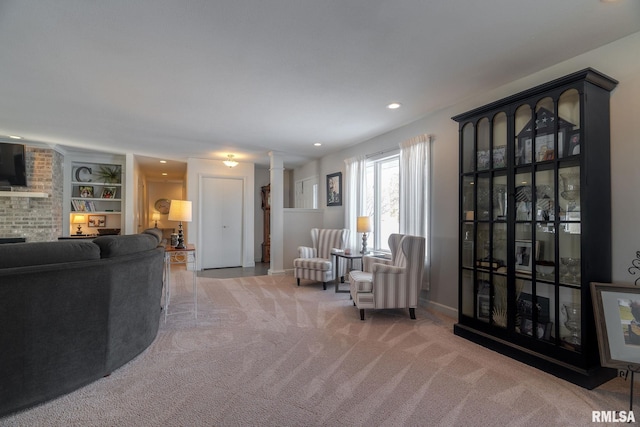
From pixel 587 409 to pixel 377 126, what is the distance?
11.9 ft

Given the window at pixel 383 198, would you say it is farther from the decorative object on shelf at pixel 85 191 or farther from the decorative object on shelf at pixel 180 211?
the decorative object on shelf at pixel 85 191

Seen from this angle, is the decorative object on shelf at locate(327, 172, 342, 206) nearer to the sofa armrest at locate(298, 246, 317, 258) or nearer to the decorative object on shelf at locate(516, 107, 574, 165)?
the sofa armrest at locate(298, 246, 317, 258)

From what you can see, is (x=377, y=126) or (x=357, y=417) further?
(x=377, y=126)

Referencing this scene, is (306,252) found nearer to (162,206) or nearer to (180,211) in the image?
(180,211)

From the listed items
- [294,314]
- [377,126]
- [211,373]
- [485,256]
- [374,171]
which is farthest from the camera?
[374,171]

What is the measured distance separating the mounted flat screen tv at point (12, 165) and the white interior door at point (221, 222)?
2938mm

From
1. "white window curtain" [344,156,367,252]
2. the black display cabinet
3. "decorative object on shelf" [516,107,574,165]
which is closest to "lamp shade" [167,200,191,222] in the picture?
"white window curtain" [344,156,367,252]

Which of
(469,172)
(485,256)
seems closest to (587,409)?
(485,256)

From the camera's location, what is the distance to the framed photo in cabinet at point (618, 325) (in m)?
1.97

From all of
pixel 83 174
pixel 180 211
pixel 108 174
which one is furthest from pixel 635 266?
pixel 83 174

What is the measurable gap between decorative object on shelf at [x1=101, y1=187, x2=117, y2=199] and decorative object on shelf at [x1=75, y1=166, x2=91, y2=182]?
14.7 inches

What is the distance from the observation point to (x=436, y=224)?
3.83 metres

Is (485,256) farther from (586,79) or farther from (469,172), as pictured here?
(586,79)

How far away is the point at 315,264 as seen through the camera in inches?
198
